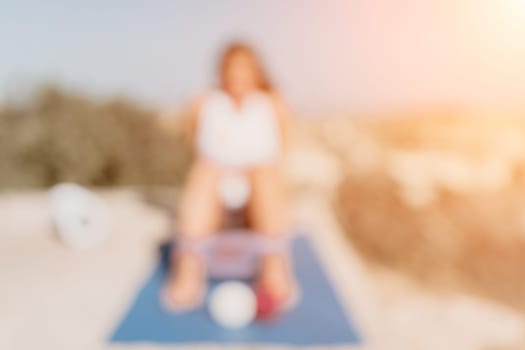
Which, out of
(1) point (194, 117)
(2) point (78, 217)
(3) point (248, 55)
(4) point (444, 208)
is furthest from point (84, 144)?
(4) point (444, 208)

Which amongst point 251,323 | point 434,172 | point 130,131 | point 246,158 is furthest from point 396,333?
point 130,131

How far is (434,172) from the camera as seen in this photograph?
1.70 m

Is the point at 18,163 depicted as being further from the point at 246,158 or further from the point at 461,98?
the point at 461,98

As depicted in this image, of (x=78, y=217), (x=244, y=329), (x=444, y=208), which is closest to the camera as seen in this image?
(x=244, y=329)

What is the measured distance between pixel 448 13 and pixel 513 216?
0.53 metres

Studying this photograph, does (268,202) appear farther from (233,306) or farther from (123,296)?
(123,296)

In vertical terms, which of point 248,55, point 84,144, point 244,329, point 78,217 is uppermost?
point 248,55

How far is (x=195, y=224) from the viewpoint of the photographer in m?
1.09

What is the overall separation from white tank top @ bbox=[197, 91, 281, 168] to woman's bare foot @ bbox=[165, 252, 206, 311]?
0.62 ft

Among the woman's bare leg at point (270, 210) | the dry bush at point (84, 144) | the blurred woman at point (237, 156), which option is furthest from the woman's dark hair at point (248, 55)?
the dry bush at point (84, 144)

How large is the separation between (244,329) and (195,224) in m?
0.21

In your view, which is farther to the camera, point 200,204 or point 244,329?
point 200,204

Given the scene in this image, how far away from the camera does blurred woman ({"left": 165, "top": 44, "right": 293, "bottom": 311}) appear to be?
1092mm

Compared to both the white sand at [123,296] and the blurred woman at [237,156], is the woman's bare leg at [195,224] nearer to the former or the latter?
the blurred woman at [237,156]
